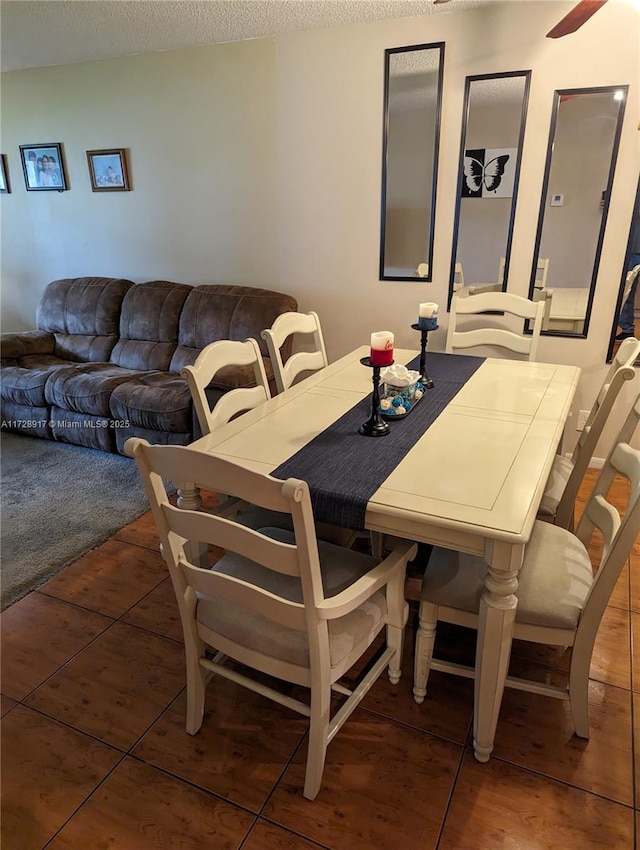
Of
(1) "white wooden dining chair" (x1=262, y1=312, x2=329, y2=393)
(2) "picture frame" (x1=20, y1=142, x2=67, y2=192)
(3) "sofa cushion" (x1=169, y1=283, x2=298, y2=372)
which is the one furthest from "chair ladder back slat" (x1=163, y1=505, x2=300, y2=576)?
(2) "picture frame" (x1=20, y1=142, x2=67, y2=192)

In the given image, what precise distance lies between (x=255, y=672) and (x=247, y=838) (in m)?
0.48

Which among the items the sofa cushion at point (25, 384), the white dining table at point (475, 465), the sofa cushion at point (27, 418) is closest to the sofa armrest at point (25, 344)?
the sofa cushion at point (25, 384)

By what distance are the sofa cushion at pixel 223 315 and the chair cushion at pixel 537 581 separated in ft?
6.88

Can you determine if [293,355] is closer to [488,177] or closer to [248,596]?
[248,596]

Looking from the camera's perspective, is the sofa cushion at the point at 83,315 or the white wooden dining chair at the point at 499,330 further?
the sofa cushion at the point at 83,315

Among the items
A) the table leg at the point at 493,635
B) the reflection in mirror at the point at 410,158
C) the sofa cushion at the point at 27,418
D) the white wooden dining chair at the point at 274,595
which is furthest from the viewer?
the sofa cushion at the point at 27,418

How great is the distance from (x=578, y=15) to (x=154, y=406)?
99.7 inches

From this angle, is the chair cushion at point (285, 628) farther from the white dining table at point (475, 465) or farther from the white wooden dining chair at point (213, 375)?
the white wooden dining chair at point (213, 375)

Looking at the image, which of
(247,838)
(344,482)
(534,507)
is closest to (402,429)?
(344,482)

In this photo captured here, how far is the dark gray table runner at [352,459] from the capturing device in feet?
4.32

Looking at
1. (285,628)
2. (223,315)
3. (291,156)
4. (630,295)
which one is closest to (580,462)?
(285,628)

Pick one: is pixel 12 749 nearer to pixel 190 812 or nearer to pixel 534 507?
pixel 190 812

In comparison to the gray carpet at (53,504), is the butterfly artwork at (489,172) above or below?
above

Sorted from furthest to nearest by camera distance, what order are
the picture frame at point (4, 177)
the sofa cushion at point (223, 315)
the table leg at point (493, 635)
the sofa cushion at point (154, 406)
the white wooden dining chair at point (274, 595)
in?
the picture frame at point (4, 177), the sofa cushion at point (223, 315), the sofa cushion at point (154, 406), the table leg at point (493, 635), the white wooden dining chair at point (274, 595)
